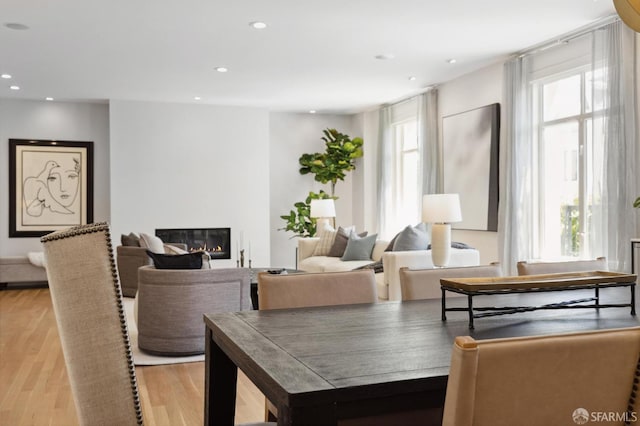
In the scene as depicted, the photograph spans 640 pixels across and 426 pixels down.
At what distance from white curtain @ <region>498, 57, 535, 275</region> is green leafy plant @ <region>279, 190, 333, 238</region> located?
3.71m

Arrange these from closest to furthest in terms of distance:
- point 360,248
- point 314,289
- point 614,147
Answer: point 314,289
point 614,147
point 360,248

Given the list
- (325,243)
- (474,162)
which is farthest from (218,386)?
(325,243)

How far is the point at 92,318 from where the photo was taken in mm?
1084

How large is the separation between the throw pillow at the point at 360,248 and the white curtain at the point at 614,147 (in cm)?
270

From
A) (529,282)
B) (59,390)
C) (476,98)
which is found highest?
(476,98)

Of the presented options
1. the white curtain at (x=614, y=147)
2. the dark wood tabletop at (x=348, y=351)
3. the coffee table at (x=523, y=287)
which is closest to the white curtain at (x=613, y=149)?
the white curtain at (x=614, y=147)

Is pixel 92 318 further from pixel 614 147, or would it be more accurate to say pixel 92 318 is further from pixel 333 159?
pixel 333 159

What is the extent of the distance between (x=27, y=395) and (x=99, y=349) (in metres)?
2.93

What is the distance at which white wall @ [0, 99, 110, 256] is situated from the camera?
28.2 ft

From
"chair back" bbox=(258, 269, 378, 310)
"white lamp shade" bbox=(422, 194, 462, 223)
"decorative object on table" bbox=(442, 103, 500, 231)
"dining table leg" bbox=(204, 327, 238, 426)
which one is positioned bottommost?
"dining table leg" bbox=(204, 327, 238, 426)

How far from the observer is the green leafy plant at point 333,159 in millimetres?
9469

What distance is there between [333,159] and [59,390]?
646cm

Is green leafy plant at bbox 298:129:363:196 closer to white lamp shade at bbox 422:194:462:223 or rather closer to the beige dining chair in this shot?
white lamp shade at bbox 422:194:462:223

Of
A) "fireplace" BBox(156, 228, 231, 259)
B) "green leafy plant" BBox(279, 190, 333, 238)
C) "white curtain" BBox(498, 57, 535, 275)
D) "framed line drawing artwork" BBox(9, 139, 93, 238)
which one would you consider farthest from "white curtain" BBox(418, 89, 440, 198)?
"framed line drawing artwork" BBox(9, 139, 93, 238)
